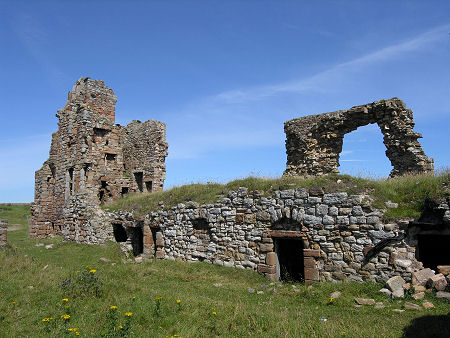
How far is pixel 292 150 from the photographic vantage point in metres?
17.3

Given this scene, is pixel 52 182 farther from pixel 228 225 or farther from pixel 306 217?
pixel 306 217

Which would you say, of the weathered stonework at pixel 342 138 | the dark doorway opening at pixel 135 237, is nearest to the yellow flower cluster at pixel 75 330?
the dark doorway opening at pixel 135 237

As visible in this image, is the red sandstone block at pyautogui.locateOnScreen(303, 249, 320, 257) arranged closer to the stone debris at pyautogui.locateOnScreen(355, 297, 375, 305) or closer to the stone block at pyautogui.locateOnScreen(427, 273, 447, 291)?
the stone debris at pyautogui.locateOnScreen(355, 297, 375, 305)

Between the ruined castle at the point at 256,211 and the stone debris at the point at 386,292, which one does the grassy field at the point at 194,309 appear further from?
the ruined castle at the point at 256,211

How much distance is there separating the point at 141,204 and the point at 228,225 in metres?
6.11

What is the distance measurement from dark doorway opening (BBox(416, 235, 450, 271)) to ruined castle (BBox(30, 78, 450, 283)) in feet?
0.11

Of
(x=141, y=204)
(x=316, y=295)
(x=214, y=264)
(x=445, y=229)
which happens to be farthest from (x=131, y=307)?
(x=141, y=204)

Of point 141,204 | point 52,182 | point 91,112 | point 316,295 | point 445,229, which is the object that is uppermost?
point 91,112

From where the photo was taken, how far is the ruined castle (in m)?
9.64

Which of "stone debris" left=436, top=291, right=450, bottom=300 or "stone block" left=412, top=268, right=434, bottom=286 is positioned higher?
"stone block" left=412, top=268, right=434, bottom=286

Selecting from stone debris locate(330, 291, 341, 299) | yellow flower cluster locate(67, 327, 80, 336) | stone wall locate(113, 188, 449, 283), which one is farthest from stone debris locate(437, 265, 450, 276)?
yellow flower cluster locate(67, 327, 80, 336)

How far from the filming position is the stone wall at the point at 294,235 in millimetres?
9344

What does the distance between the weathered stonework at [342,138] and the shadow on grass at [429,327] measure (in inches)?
330

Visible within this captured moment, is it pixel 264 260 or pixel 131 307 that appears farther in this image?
pixel 264 260
